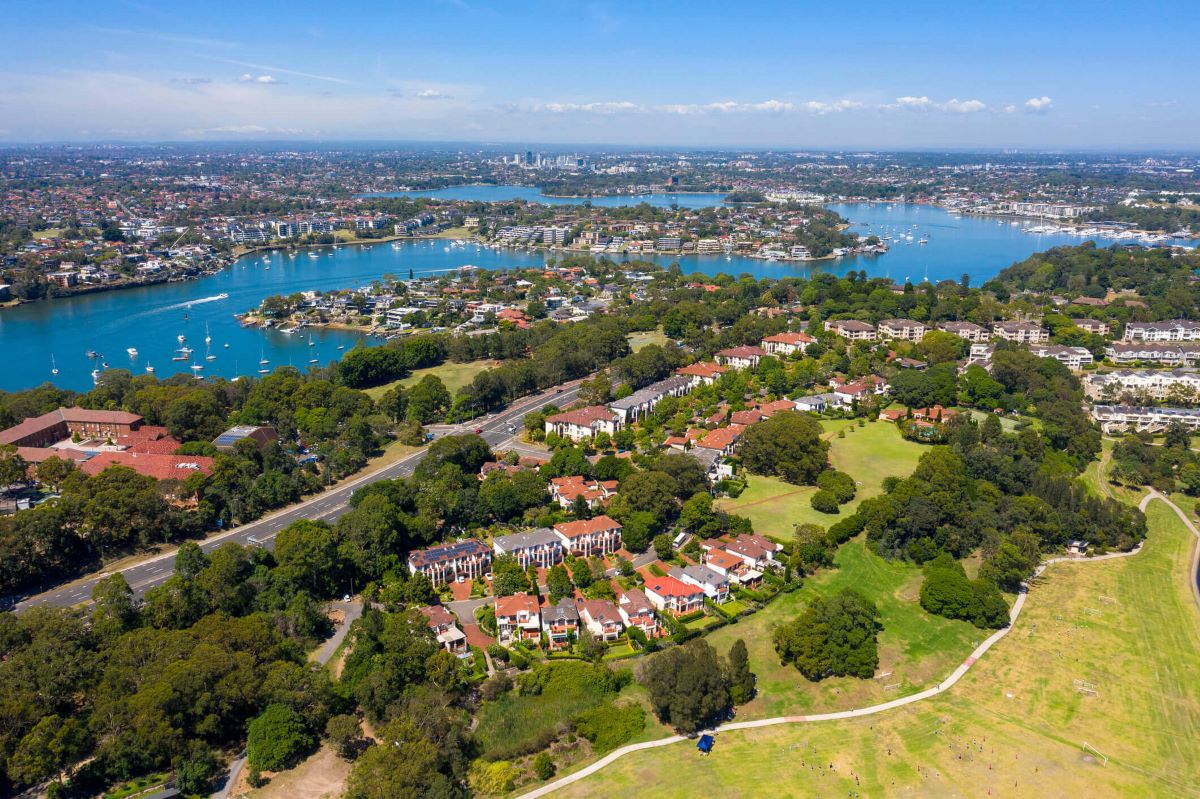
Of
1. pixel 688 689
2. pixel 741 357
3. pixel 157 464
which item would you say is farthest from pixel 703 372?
pixel 688 689

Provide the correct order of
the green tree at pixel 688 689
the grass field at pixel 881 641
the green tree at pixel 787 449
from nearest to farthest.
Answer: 1. the green tree at pixel 688 689
2. the grass field at pixel 881 641
3. the green tree at pixel 787 449

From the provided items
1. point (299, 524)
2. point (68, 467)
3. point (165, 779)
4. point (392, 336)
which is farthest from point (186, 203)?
point (165, 779)

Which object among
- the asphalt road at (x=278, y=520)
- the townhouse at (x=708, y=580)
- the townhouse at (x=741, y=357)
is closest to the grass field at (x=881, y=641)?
the townhouse at (x=708, y=580)

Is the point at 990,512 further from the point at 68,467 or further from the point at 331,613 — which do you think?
the point at 68,467

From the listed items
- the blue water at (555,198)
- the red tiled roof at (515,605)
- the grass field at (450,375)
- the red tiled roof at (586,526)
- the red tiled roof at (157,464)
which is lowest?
the red tiled roof at (515,605)

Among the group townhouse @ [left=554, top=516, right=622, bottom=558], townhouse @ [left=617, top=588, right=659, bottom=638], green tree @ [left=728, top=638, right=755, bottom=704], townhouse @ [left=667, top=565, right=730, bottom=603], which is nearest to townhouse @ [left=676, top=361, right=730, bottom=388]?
townhouse @ [left=554, top=516, right=622, bottom=558]

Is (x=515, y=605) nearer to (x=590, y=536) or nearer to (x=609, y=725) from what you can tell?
(x=590, y=536)

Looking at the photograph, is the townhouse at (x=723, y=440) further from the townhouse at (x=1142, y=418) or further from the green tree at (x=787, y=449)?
the townhouse at (x=1142, y=418)
